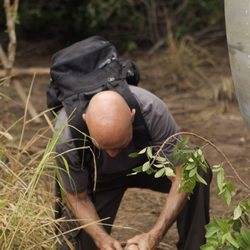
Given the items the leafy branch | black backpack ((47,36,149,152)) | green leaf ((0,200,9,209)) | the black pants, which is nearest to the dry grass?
the black pants

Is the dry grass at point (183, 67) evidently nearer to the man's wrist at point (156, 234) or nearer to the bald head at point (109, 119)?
the man's wrist at point (156, 234)

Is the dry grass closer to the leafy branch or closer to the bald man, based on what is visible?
the bald man

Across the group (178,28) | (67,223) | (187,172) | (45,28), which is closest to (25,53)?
(45,28)

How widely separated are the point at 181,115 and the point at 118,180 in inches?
129

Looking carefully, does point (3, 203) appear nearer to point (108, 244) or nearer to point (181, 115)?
point (108, 244)

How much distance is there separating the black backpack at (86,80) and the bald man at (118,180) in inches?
1.8

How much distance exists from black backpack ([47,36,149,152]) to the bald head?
4.2 inches

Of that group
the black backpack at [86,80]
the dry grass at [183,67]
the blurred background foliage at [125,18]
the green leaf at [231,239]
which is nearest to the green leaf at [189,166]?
the green leaf at [231,239]

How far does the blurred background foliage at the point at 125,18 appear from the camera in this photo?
9977 millimetres

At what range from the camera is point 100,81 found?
Result: 390cm

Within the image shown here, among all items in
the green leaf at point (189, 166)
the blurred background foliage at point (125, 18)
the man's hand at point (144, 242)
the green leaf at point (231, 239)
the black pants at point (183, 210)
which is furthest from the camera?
the blurred background foliage at point (125, 18)

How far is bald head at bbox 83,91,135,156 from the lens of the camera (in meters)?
3.67

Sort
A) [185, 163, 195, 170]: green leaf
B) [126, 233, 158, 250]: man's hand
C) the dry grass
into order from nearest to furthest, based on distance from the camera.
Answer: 1. [185, 163, 195, 170]: green leaf
2. [126, 233, 158, 250]: man's hand
3. the dry grass

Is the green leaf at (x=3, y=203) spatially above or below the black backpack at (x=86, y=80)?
below
